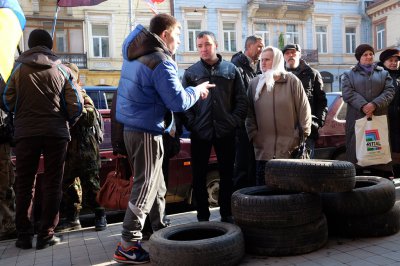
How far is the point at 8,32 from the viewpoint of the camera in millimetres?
3766

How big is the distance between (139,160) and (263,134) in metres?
1.54

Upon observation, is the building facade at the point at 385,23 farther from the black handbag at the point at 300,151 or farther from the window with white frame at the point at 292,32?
the black handbag at the point at 300,151

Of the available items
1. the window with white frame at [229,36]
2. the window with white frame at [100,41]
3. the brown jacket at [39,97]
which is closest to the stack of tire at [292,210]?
the brown jacket at [39,97]

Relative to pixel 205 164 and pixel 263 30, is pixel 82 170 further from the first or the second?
pixel 263 30

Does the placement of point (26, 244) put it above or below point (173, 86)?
below

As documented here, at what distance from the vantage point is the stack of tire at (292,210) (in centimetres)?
334

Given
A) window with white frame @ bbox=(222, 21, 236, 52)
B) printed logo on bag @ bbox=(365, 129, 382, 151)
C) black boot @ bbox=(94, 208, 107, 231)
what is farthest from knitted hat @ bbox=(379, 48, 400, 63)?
window with white frame @ bbox=(222, 21, 236, 52)

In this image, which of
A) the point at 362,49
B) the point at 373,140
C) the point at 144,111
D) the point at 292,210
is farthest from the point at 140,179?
the point at 362,49

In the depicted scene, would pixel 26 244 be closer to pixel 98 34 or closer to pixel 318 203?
pixel 318 203

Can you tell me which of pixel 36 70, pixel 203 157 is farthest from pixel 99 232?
pixel 36 70

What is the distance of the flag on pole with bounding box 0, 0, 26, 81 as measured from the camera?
11.7 feet

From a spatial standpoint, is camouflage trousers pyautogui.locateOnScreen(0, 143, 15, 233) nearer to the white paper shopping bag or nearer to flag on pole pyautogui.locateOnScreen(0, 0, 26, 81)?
flag on pole pyautogui.locateOnScreen(0, 0, 26, 81)

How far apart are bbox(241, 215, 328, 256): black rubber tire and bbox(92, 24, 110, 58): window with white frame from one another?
23375 mm

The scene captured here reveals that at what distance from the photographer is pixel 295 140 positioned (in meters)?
4.25
